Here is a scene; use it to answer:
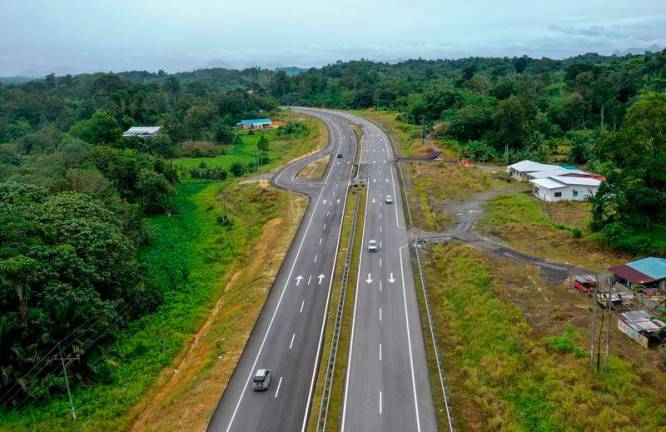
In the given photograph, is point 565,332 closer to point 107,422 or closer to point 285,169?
point 107,422

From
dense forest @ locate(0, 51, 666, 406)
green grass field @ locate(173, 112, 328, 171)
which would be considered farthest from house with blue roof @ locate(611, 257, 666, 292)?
green grass field @ locate(173, 112, 328, 171)

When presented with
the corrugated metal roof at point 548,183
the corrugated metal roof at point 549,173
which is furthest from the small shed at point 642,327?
the corrugated metal roof at point 549,173

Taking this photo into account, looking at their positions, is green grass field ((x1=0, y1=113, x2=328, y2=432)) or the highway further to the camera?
green grass field ((x1=0, y1=113, x2=328, y2=432))

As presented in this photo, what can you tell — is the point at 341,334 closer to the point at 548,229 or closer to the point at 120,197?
the point at 548,229

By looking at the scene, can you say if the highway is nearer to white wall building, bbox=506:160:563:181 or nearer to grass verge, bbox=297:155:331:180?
grass verge, bbox=297:155:331:180

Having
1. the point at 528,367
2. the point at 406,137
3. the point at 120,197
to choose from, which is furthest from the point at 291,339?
the point at 406,137
